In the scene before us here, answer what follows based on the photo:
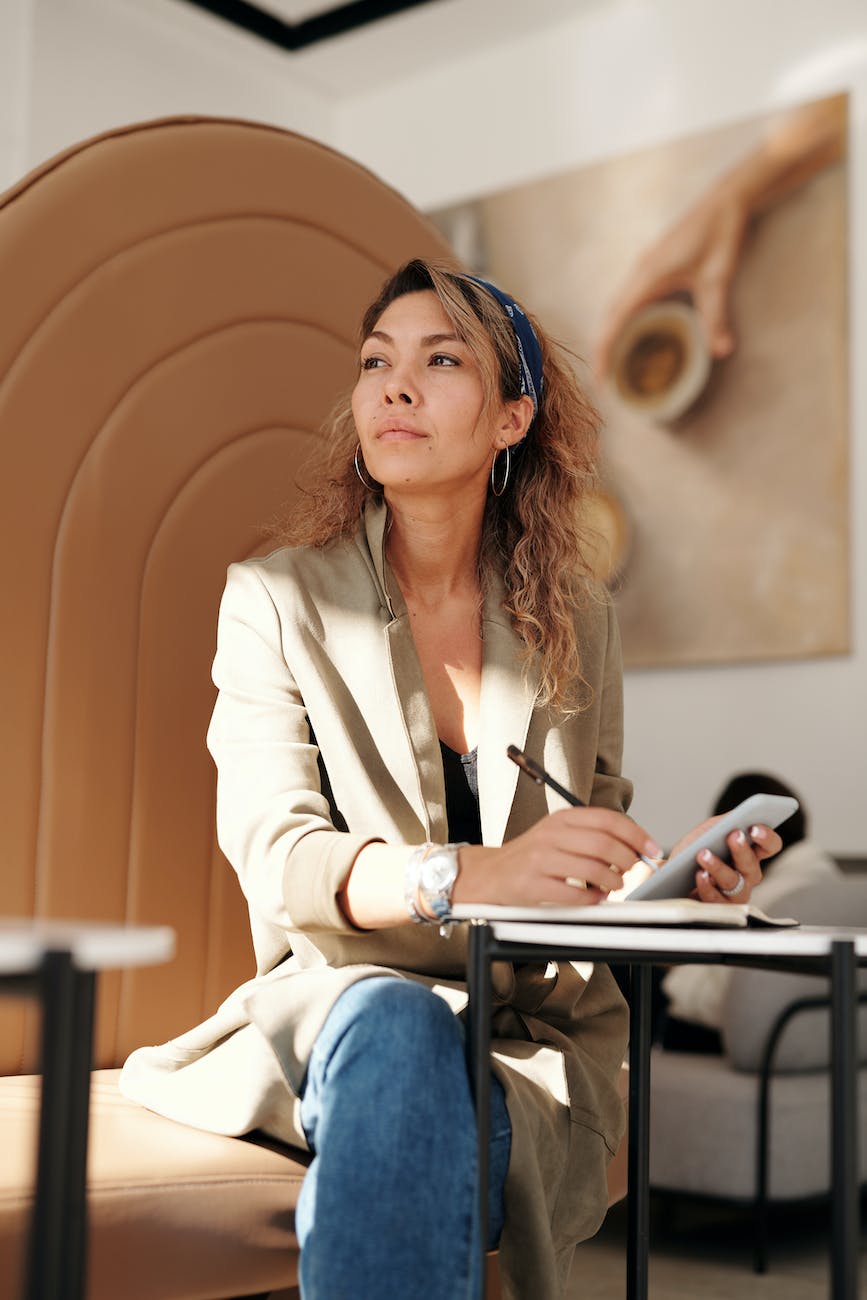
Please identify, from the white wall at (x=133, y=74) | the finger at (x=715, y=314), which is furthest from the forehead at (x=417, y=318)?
the white wall at (x=133, y=74)

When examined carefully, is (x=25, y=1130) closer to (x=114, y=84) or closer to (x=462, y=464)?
(x=462, y=464)

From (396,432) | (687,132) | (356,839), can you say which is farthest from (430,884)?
(687,132)

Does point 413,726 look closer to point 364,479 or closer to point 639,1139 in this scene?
point 364,479

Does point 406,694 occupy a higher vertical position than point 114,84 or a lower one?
lower

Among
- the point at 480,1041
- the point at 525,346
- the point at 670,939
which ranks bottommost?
the point at 480,1041

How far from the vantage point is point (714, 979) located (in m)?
3.32

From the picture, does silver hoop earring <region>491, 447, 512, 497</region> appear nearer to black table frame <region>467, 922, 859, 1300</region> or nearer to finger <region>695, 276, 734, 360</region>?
black table frame <region>467, 922, 859, 1300</region>

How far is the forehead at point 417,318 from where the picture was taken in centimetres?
182

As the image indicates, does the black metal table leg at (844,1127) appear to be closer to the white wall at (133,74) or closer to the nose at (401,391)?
the nose at (401,391)

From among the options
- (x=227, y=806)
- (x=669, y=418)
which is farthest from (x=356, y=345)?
(x=669, y=418)

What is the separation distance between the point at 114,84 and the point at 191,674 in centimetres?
334

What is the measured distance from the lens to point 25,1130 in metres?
1.43

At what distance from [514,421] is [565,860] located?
2.78 ft

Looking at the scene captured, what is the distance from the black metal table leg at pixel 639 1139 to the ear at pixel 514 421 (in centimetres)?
71
